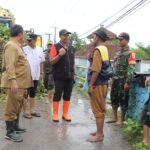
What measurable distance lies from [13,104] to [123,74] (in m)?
2.33

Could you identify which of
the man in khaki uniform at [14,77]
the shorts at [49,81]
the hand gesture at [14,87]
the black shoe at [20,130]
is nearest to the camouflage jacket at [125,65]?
the man in khaki uniform at [14,77]

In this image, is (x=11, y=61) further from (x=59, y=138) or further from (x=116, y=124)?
(x=116, y=124)

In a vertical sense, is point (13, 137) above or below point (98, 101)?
below

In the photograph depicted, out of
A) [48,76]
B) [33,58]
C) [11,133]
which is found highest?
[33,58]

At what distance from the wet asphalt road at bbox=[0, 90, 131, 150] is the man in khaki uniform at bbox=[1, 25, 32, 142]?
1.01 feet

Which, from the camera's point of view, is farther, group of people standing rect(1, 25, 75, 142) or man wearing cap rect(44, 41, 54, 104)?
man wearing cap rect(44, 41, 54, 104)

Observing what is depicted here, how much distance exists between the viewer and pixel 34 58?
8.14m

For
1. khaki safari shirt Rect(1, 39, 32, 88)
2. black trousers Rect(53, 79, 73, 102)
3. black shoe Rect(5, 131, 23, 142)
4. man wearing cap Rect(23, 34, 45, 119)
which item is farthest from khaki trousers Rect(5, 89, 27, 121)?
man wearing cap Rect(23, 34, 45, 119)

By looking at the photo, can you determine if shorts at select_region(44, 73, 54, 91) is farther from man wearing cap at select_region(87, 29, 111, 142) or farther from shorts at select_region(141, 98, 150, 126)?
shorts at select_region(141, 98, 150, 126)

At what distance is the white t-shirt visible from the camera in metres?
8.09

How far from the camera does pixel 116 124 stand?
7695 millimetres

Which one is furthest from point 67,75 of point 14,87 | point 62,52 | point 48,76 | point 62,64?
point 48,76

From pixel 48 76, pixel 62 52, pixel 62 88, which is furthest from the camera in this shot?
pixel 48 76

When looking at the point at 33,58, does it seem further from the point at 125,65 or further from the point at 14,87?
the point at 14,87
